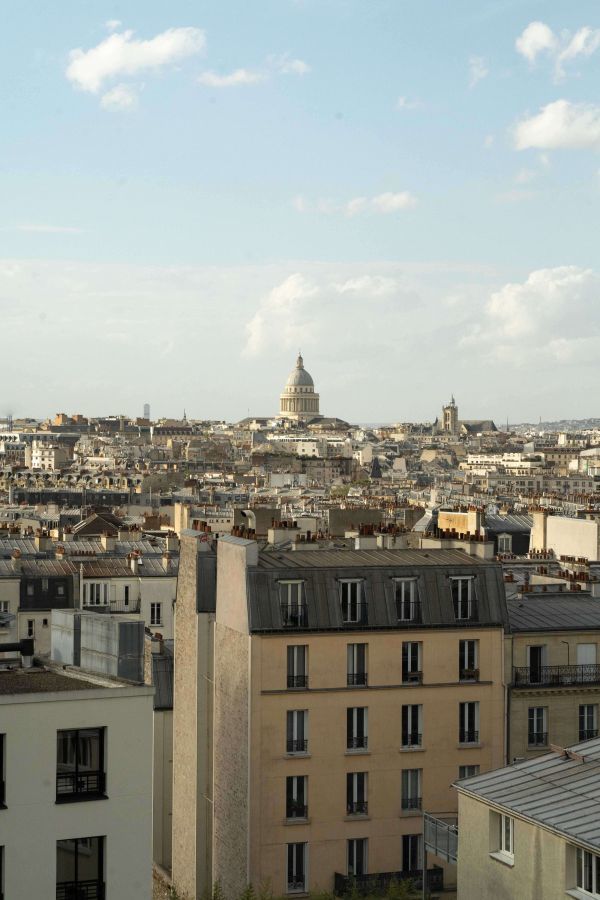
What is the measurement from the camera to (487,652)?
20.8 metres

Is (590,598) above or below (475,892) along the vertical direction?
above

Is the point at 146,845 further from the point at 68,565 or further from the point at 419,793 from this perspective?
the point at 68,565

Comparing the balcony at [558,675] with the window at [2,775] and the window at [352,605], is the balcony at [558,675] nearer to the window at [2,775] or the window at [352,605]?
Result: the window at [352,605]

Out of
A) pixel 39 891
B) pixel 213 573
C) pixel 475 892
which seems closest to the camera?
pixel 39 891

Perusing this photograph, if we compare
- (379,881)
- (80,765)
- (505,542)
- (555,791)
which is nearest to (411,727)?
(379,881)

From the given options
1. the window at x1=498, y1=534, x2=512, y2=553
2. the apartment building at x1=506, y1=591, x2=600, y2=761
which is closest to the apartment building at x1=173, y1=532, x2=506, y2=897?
the apartment building at x1=506, y1=591, x2=600, y2=761

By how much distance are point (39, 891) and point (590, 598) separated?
12.1 metres

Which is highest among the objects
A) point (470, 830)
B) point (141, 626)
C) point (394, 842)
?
point (141, 626)

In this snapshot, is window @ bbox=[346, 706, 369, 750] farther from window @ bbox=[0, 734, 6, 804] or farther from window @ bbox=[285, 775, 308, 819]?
window @ bbox=[0, 734, 6, 804]

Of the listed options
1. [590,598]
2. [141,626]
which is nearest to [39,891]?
[141,626]

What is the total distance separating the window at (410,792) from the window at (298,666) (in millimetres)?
1622

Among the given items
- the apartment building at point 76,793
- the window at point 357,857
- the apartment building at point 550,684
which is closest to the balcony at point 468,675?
the apartment building at point 550,684

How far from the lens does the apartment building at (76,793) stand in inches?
501

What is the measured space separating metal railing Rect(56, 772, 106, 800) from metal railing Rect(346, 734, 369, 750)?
7.38 m
